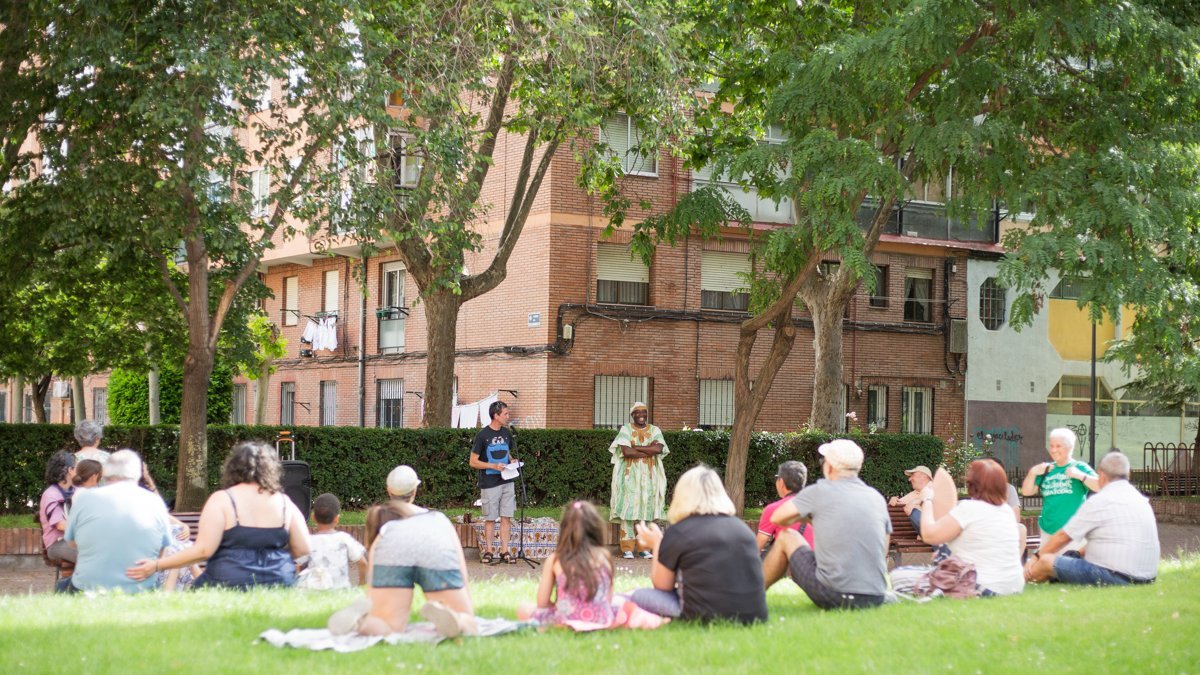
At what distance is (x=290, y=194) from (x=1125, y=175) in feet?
32.0

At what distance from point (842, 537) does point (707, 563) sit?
131 centimetres

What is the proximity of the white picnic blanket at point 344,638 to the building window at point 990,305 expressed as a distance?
29.0 metres

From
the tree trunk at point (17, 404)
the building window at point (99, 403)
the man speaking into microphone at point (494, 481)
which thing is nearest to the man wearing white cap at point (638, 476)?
the man speaking into microphone at point (494, 481)

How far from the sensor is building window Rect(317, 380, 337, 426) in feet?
123

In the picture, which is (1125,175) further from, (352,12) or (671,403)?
(671,403)

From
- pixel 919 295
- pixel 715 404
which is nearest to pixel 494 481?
pixel 715 404

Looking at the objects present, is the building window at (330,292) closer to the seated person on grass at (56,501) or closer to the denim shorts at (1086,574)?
the seated person on grass at (56,501)

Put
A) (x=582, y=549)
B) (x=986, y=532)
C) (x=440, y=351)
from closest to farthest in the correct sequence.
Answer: (x=582, y=549), (x=986, y=532), (x=440, y=351)

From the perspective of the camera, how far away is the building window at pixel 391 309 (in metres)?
34.7

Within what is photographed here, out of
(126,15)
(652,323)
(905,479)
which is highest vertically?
(126,15)

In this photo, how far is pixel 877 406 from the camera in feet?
110

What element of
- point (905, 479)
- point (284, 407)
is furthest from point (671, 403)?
point (284, 407)

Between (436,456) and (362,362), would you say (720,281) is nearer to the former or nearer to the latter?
(362,362)

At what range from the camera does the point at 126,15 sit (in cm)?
1605
